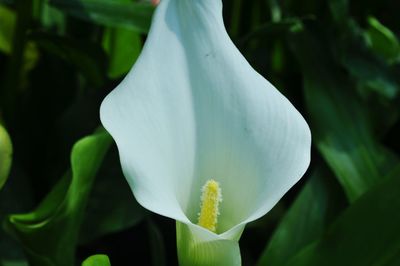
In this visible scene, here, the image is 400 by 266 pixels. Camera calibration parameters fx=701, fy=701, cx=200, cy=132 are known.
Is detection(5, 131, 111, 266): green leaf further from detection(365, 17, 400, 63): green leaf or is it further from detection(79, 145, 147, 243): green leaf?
detection(365, 17, 400, 63): green leaf

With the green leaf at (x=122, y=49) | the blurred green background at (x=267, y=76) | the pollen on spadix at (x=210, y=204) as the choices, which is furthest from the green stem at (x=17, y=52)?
the pollen on spadix at (x=210, y=204)

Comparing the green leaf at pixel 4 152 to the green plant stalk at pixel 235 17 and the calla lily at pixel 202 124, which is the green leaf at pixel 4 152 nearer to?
the calla lily at pixel 202 124

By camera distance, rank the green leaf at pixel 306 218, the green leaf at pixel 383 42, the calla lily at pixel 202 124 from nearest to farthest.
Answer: the calla lily at pixel 202 124 < the green leaf at pixel 306 218 < the green leaf at pixel 383 42

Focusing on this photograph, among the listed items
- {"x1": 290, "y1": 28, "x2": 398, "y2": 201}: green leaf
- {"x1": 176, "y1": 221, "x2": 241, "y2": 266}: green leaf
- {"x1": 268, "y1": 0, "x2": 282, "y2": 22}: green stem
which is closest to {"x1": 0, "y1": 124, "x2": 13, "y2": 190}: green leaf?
{"x1": 176, "y1": 221, "x2": 241, "y2": 266}: green leaf

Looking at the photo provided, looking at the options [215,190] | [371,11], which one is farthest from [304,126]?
[371,11]

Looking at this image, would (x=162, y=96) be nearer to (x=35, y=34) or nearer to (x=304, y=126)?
(x=304, y=126)
